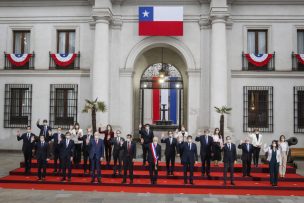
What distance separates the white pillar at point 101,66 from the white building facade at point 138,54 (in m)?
0.05

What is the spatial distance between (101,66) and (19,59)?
5.32m

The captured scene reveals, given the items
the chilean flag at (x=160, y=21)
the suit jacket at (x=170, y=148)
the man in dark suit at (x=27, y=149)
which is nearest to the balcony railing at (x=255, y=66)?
the chilean flag at (x=160, y=21)

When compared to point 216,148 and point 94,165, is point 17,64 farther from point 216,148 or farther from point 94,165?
point 216,148

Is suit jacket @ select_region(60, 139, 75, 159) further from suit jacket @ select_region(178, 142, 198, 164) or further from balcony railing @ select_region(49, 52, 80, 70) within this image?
balcony railing @ select_region(49, 52, 80, 70)

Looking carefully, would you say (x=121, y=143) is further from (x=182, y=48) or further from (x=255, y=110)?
(x=255, y=110)

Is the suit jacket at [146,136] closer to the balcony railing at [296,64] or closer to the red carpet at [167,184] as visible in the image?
the red carpet at [167,184]

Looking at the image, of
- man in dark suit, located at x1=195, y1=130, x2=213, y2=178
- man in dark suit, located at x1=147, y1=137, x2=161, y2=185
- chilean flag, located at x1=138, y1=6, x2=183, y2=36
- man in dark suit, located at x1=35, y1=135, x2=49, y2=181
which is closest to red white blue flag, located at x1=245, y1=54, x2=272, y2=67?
chilean flag, located at x1=138, y1=6, x2=183, y2=36

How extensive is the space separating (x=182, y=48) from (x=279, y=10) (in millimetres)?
5891

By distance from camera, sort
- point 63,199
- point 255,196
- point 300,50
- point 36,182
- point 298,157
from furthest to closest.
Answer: point 300,50 → point 298,157 → point 36,182 → point 255,196 → point 63,199

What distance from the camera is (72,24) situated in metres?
19.4

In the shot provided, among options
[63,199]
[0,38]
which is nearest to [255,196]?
[63,199]

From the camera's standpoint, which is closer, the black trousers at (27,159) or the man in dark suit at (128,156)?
the man in dark suit at (128,156)

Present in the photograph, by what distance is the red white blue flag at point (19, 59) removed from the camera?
19484 millimetres

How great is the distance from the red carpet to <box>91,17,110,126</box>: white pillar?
5.43 meters
